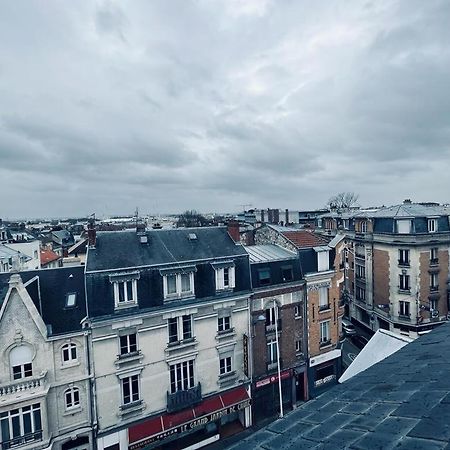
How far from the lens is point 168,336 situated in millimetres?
22078

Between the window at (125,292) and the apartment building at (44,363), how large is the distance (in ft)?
6.67

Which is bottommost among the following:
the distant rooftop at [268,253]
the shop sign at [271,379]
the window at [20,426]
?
the shop sign at [271,379]

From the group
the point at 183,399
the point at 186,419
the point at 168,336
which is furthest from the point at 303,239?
the point at 186,419

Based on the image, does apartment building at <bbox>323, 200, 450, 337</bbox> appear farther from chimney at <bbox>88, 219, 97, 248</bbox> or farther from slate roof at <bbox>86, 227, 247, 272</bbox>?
chimney at <bbox>88, 219, 97, 248</bbox>

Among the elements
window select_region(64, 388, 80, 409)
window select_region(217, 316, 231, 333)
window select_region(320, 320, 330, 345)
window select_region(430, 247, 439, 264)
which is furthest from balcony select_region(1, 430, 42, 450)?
window select_region(430, 247, 439, 264)

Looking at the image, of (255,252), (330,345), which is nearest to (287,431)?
(255,252)

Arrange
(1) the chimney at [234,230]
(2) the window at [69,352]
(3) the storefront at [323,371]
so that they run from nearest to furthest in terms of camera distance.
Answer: (2) the window at [69,352], (1) the chimney at [234,230], (3) the storefront at [323,371]

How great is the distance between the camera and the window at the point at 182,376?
22.4 metres

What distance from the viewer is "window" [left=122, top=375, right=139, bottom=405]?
68.3 ft

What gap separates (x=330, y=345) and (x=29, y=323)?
2412cm

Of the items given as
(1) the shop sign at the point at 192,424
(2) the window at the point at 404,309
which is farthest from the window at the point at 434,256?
(1) the shop sign at the point at 192,424

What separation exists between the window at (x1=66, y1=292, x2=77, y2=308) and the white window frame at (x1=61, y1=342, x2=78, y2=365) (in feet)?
7.23

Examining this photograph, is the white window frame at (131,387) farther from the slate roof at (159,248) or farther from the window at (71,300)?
the slate roof at (159,248)

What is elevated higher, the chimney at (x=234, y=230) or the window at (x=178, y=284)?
the chimney at (x=234, y=230)
